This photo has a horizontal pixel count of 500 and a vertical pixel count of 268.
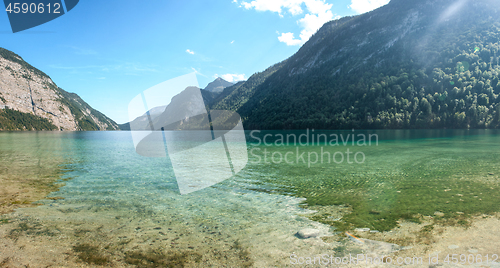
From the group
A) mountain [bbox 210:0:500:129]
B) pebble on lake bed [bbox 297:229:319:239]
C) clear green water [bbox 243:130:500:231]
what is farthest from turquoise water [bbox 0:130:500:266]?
mountain [bbox 210:0:500:129]

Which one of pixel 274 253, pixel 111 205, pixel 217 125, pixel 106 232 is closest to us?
pixel 274 253

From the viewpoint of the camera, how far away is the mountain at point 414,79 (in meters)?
122

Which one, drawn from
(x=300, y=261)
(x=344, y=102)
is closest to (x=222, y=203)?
(x=300, y=261)

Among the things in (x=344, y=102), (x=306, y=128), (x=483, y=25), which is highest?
(x=483, y=25)

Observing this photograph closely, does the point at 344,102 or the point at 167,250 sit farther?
the point at 344,102

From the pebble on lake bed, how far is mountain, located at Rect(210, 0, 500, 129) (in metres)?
→ 135

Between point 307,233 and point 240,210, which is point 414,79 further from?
point 307,233

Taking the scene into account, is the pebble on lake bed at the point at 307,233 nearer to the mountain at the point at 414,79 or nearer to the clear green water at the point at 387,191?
the clear green water at the point at 387,191

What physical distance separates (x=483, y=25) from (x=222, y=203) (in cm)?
23071

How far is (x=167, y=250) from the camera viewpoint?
18.2 feet

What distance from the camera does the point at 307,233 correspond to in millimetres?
6516

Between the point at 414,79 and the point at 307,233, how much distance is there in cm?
17106

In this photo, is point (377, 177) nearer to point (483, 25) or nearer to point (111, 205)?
point (111, 205)

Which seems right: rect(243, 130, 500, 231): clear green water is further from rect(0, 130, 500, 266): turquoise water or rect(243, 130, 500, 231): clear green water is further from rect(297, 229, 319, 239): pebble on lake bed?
rect(297, 229, 319, 239): pebble on lake bed
